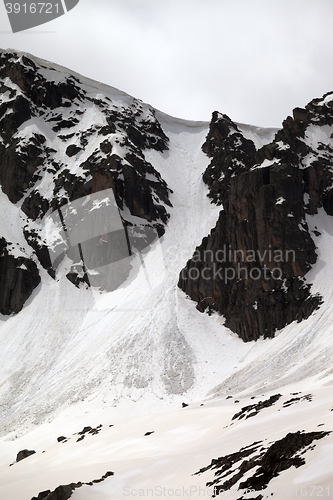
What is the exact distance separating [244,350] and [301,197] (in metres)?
26.6

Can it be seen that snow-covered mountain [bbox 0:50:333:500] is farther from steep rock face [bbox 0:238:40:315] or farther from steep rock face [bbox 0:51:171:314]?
steep rock face [bbox 0:51:171:314]

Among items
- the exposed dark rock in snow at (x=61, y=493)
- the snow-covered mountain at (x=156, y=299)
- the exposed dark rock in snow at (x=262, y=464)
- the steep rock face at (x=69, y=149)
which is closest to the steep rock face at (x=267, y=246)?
the snow-covered mountain at (x=156, y=299)

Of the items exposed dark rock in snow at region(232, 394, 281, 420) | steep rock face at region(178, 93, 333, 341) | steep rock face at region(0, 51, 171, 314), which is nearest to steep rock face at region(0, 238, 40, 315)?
steep rock face at region(0, 51, 171, 314)

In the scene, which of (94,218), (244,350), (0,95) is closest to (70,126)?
(0,95)

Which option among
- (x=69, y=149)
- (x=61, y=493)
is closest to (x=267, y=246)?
(x=69, y=149)

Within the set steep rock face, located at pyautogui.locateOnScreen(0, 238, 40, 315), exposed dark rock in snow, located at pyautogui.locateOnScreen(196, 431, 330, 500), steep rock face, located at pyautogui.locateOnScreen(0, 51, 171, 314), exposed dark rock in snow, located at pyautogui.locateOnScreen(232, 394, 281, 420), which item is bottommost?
exposed dark rock in snow, located at pyautogui.locateOnScreen(232, 394, 281, 420)

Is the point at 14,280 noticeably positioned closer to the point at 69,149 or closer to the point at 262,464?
the point at 69,149

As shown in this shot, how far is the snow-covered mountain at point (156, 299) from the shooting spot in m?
21.8

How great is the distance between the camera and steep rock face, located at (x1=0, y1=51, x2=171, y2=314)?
3561 inches

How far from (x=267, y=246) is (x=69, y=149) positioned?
52901mm

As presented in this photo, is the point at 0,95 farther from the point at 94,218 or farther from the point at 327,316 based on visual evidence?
the point at 327,316

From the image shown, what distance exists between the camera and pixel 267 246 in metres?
67.5

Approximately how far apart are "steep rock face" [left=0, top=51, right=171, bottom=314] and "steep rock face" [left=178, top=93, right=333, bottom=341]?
20766mm

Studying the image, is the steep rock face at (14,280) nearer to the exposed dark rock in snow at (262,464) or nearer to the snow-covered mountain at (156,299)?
the snow-covered mountain at (156,299)
